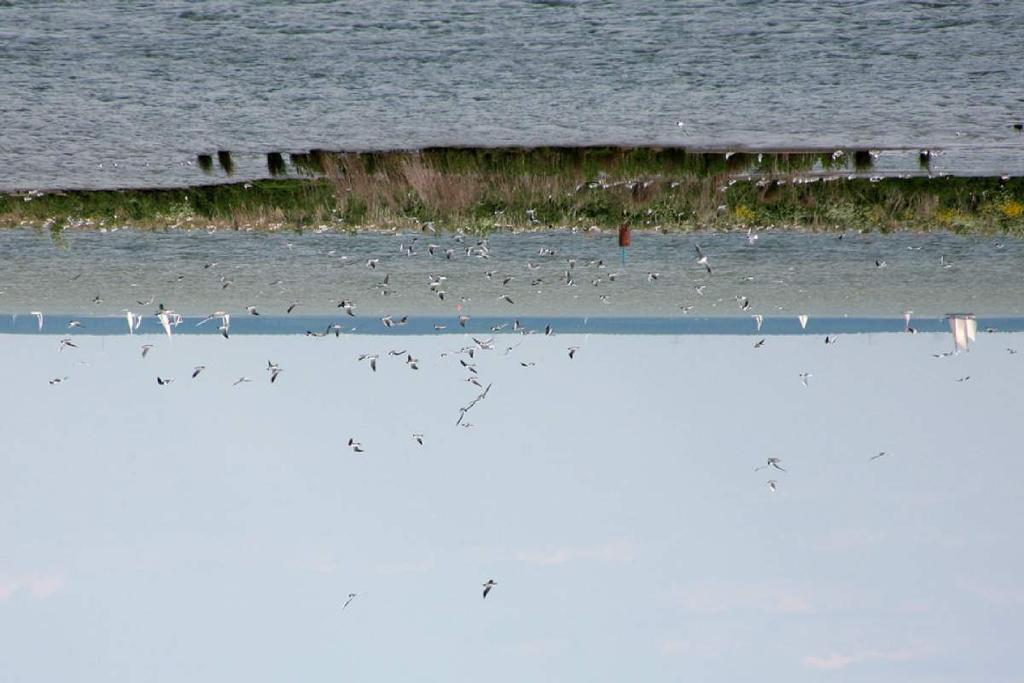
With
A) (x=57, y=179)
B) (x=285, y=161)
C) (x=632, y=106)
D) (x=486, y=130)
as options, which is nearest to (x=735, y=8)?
(x=632, y=106)

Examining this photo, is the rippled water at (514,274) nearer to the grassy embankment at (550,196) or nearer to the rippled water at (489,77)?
the grassy embankment at (550,196)

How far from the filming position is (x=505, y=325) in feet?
37.6

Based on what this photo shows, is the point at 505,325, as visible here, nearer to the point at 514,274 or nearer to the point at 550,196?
the point at 514,274

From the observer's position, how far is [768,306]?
11445 mm

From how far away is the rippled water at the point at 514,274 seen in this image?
10.7 meters

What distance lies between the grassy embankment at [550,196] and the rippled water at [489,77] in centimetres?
28

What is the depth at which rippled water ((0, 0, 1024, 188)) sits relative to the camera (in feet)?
27.2

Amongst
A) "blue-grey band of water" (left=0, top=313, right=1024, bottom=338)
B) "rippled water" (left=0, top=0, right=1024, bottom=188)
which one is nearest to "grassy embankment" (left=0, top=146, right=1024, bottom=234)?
"rippled water" (left=0, top=0, right=1024, bottom=188)

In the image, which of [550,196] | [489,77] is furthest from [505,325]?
[489,77]

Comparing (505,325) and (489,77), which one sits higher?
(489,77)

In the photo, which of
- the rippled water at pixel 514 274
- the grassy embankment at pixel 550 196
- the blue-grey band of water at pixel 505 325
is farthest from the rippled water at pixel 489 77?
the blue-grey band of water at pixel 505 325

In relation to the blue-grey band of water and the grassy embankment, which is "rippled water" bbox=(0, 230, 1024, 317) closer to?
the blue-grey band of water

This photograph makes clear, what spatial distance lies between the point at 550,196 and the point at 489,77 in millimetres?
1804

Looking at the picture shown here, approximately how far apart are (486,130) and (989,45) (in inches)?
207
